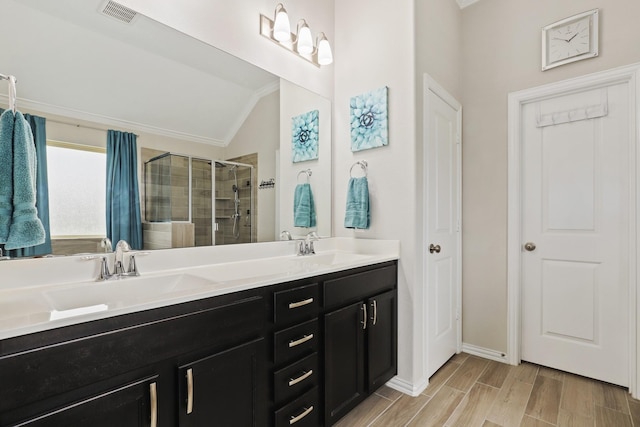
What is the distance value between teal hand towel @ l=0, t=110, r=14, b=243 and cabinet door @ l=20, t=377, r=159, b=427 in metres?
0.63

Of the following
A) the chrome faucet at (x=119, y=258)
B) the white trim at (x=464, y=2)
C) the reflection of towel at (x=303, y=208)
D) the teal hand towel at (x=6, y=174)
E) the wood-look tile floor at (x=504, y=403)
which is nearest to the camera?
the teal hand towel at (x=6, y=174)

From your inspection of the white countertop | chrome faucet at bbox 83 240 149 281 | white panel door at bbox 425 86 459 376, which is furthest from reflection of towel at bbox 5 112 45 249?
white panel door at bbox 425 86 459 376

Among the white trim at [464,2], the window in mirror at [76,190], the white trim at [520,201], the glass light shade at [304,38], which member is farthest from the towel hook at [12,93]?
the white trim at [464,2]

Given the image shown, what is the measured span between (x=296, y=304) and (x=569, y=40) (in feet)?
8.40

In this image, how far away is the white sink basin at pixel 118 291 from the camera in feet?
3.60

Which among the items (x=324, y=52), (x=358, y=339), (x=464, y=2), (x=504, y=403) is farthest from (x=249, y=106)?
(x=504, y=403)

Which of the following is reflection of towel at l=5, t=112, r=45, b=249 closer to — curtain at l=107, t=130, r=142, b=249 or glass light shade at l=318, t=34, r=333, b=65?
curtain at l=107, t=130, r=142, b=249

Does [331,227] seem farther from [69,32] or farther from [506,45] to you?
[506,45]

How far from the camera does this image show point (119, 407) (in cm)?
89

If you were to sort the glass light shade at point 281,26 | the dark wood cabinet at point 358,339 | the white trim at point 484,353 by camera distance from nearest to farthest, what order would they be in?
the dark wood cabinet at point 358,339, the glass light shade at point 281,26, the white trim at point 484,353

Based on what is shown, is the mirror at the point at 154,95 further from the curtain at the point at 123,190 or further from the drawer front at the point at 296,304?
the drawer front at the point at 296,304

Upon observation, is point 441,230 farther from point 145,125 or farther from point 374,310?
point 145,125

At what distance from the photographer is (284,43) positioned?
6.91ft

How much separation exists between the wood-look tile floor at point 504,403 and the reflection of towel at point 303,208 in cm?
118
